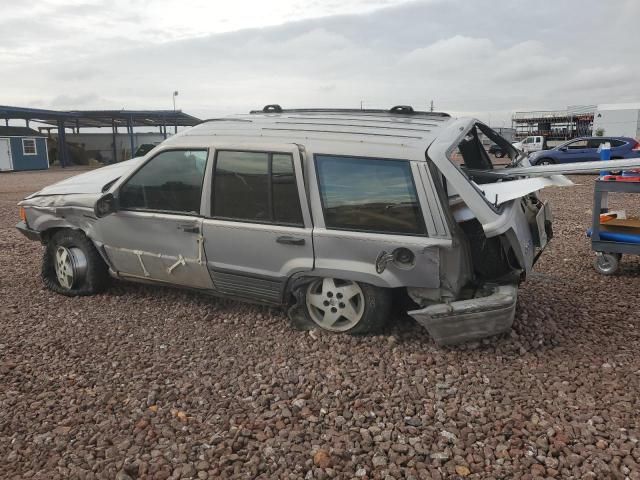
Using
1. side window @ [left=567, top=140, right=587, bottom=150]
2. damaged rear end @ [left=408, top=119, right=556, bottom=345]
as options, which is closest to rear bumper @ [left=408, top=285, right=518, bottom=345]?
damaged rear end @ [left=408, top=119, right=556, bottom=345]

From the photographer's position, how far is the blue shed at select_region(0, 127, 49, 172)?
3153 cm

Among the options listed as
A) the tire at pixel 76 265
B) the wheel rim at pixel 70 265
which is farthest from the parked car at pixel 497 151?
the wheel rim at pixel 70 265

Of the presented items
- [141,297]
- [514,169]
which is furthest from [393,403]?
[141,297]

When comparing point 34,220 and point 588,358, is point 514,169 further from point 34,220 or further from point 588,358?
point 34,220

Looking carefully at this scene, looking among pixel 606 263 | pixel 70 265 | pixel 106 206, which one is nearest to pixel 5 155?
pixel 70 265

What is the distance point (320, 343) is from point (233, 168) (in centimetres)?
153

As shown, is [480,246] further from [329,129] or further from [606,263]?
[606,263]

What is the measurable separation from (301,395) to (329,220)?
1.29 meters

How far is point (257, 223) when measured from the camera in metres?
4.20

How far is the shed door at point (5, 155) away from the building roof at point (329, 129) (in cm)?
3179

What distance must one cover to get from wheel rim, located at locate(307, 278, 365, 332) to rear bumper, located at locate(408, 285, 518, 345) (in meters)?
0.52

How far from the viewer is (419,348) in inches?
156

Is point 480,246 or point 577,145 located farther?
point 577,145

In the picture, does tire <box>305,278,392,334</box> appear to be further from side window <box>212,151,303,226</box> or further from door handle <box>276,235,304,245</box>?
side window <box>212,151,303,226</box>
